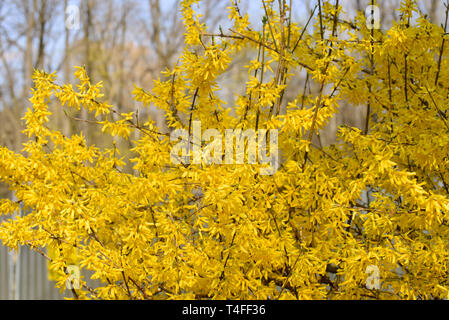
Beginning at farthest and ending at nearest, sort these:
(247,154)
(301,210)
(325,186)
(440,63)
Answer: (440,63), (301,210), (325,186), (247,154)

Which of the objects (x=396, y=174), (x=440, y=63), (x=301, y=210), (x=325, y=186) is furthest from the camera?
(x=440, y=63)

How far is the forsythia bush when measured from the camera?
→ 2.02m

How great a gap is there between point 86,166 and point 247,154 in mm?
916

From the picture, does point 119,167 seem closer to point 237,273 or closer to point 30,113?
point 30,113

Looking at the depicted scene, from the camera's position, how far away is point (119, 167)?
8.84ft

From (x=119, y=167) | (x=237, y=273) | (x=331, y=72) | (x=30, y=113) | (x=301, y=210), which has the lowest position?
(x=237, y=273)

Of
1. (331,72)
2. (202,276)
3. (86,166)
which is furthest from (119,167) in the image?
(331,72)

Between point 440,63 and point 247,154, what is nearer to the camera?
point 247,154

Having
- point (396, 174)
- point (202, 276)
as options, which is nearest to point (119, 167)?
point (202, 276)

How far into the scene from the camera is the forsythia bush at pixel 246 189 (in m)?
2.02

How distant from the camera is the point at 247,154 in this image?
2.05 meters

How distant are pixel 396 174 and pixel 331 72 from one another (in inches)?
22.6

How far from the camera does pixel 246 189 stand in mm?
1987
